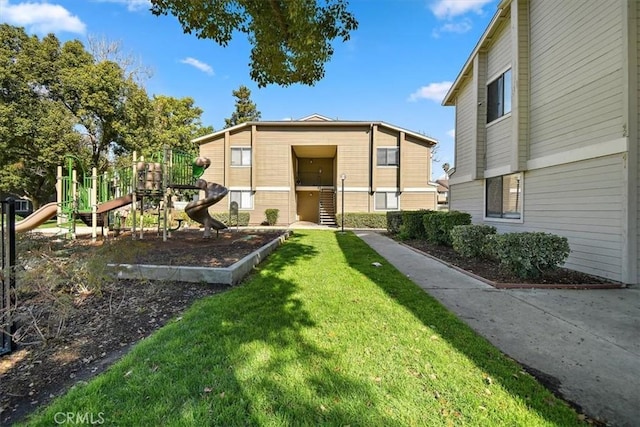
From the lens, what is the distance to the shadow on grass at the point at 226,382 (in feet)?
6.80

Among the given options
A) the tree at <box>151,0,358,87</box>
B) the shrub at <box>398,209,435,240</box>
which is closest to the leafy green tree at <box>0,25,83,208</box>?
the tree at <box>151,0,358,87</box>

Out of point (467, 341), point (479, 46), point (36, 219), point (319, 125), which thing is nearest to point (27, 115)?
point (36, 219)

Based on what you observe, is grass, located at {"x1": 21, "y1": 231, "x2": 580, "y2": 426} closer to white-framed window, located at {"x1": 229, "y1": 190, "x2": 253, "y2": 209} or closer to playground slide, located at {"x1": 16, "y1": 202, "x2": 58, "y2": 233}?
playground slide, located at {"x1": 16, "y1": 202, "x2": 58, "y2": 233}

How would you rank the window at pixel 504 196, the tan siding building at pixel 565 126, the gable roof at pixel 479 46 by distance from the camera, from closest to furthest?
1. the tan siding building at pixel 565 126
2. the window at pixel 504 196
3. the gable roof at pixel 479 46

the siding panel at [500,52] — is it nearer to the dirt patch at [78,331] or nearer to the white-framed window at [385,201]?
the dirt patch at [78,331]

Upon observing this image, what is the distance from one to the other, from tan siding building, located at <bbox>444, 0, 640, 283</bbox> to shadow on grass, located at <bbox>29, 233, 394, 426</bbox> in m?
6.10

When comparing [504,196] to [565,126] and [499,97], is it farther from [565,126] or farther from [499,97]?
[499,97]

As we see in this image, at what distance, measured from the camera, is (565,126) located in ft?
22.7

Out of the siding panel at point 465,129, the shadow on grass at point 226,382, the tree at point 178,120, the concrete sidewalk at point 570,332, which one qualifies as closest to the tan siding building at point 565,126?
the siding panel at point 465,129

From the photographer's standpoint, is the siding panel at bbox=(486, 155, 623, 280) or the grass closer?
the grass

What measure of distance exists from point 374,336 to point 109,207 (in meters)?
10.1

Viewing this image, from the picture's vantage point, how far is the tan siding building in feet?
18.1

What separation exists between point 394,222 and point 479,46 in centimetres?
831

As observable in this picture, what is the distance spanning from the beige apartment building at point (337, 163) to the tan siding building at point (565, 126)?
36.2ft
